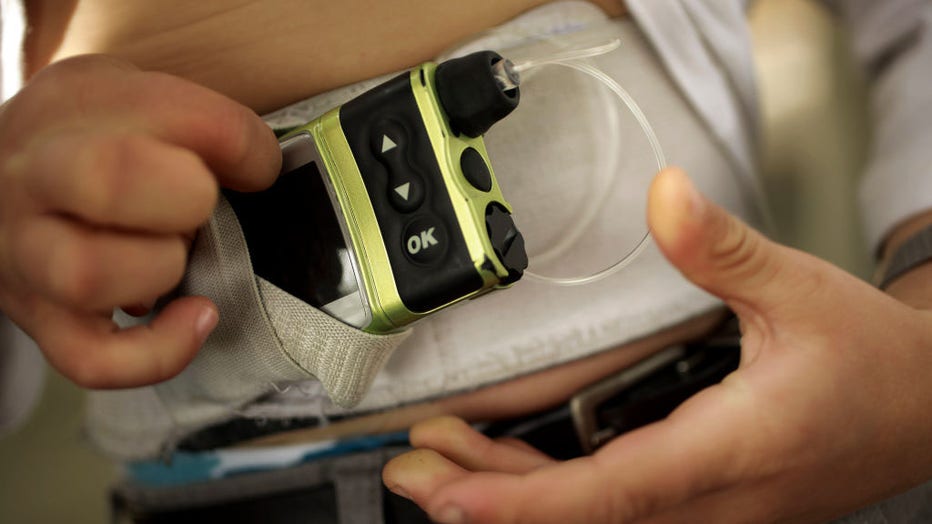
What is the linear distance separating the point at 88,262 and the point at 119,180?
4 centimetres

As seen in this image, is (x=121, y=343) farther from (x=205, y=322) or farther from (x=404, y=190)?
(x=404, y=190)

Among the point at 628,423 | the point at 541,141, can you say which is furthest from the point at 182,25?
the point at 628,423

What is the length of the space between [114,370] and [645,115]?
14.8 inches

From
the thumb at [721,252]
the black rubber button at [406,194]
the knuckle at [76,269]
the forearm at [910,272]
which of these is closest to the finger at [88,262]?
the knuckle at [76,269]

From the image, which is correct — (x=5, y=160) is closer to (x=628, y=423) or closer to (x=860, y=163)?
(x=628, y=423)

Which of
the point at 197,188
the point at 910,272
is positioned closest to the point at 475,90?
the point at 197,188

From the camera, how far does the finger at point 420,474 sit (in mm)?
352

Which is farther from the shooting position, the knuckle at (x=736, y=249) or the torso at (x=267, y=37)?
the torso at (x=267, y=37)

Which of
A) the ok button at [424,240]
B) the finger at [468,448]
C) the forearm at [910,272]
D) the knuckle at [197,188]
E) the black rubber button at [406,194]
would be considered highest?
the knuckle at [197,188]

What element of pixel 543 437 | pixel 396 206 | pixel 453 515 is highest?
pixel 396 206

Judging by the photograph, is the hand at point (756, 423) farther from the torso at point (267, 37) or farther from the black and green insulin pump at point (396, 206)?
the torso at point (267, 37)

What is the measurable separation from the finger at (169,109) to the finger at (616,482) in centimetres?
20

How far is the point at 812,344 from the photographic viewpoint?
35cm

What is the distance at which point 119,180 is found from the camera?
0.27 m
